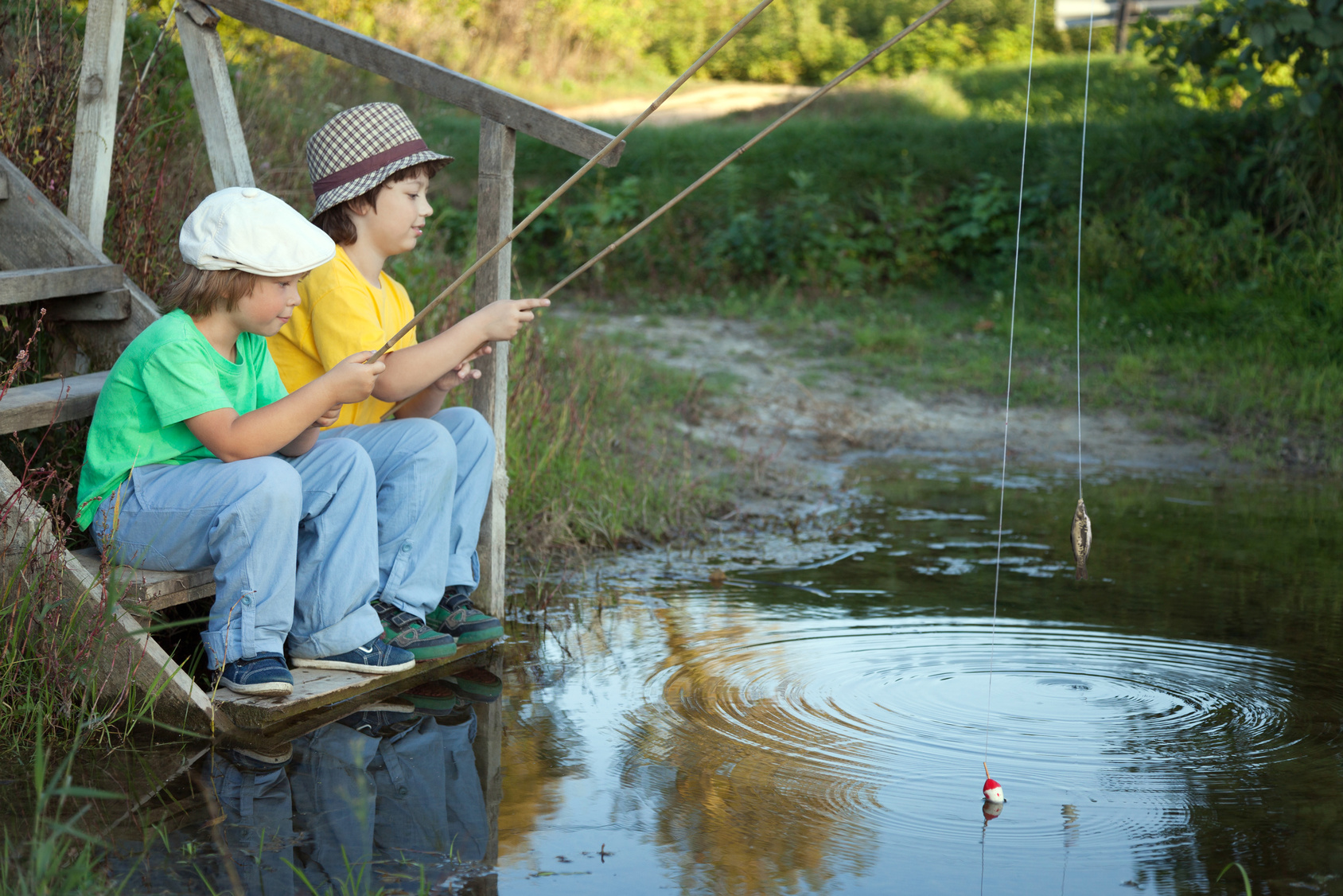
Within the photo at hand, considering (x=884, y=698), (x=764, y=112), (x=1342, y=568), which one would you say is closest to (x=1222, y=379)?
(x=1342, y=568)

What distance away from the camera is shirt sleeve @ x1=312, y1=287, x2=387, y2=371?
368 cm

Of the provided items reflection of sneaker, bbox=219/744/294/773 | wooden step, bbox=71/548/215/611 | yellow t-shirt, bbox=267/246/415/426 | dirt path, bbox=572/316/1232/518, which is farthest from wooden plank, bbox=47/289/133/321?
dirt path, bbox=572/316/1232/518

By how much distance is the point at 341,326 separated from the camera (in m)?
3.69

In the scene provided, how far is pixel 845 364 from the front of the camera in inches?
339

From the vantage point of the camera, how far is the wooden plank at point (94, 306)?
4285mm

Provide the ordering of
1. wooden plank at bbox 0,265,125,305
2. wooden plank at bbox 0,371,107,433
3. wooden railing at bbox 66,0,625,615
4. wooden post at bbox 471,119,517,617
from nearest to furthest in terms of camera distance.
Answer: wooden plank at bbox 0,371,107,433
wooden plank at bbox 0,265,125,305
wooden railing at bbox 66,0,625,615
wooden post at bbox 471,119,517,617

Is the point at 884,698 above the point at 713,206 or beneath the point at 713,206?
beneath

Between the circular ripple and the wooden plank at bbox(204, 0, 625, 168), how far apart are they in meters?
1.60

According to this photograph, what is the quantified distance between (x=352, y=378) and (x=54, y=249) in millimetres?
1622

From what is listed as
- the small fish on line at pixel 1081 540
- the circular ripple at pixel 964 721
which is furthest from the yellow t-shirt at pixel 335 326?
the small fish on line at pixel 1081 540

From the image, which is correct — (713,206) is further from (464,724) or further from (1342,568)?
(464,724)

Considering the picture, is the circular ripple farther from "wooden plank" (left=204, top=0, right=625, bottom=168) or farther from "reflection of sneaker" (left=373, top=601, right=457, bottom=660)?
"wooden plank" (left=204, top=0, right=625, bottom=168)

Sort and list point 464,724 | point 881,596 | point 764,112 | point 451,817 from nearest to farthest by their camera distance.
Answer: point 451,817, point 464,724, point 881,596, point 764,112

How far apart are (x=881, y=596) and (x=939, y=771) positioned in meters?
1.57
